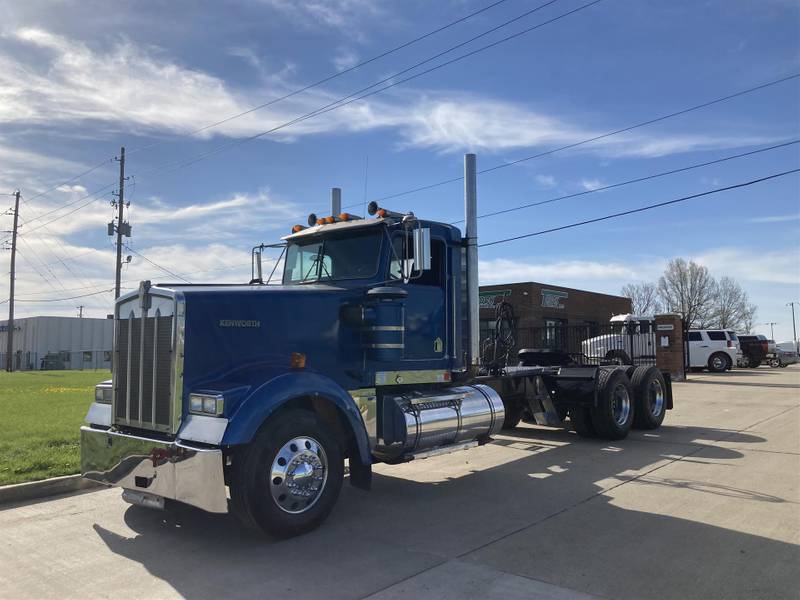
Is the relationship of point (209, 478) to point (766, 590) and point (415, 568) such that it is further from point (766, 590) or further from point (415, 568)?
point (766, 590)

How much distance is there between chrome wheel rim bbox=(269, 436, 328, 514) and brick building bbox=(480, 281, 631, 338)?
2251 cm

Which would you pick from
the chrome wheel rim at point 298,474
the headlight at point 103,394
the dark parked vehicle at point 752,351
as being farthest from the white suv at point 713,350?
the headlight at point 103,394

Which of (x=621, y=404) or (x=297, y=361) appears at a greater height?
(x=297, y=361)

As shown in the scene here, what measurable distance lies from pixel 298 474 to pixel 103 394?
89.3 inches

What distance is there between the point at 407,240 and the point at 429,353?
4.42 feet

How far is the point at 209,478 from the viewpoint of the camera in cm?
461

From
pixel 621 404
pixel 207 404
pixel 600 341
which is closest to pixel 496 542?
pixel 207 404

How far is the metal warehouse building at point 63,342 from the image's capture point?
6556 centimetres

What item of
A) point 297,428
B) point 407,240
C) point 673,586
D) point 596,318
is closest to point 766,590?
point 673,586

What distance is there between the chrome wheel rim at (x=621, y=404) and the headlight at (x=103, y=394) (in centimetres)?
777

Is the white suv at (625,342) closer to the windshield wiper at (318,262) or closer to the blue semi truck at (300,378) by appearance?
the blue semi truck at (300,378)

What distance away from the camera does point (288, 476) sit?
199 inches

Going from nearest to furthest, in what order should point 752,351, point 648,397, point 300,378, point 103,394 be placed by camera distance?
point 300,378 → point 103,394 → point 648,397 → point 752,351

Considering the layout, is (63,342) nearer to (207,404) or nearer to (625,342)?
(625,342)
